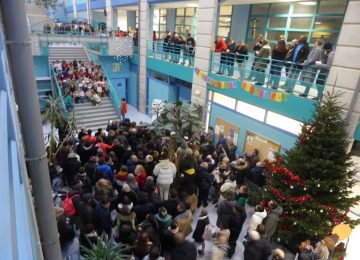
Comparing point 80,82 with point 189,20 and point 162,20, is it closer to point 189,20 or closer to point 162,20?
point 189,20

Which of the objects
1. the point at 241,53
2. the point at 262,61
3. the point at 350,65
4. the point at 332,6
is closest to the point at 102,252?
the point at 350,65

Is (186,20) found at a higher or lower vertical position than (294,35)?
higher

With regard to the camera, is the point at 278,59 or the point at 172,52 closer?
the point at 278,59

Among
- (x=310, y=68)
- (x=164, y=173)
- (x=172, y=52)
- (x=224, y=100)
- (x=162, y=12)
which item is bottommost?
(x=164, y=173)

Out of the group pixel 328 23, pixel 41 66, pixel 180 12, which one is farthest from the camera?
pixel 180 12

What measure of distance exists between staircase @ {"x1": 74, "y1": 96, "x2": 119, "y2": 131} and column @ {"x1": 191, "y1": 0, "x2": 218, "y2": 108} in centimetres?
561

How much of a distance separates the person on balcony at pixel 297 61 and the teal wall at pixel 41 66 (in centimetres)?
1503

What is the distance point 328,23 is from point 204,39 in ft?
16.4

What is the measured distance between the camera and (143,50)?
59.8 ft

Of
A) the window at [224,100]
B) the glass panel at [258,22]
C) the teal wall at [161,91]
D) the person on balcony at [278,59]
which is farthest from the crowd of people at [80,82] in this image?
the person on balcony at [278,59]

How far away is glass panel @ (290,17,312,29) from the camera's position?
448 inches

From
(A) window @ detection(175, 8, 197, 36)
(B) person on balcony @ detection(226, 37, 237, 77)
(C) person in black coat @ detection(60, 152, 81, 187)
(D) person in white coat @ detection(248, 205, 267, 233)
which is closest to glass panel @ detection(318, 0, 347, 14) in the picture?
(B) person on balcony @ detection(226, 37, 237, 77)

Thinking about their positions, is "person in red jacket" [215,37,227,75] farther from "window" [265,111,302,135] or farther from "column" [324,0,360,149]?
"column" [324,0,360,149]

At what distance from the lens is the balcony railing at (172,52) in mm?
14383
